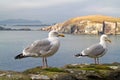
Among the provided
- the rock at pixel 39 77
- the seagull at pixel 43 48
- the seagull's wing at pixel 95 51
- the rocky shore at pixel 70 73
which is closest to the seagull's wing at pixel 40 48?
the seagull at pixel 43 48

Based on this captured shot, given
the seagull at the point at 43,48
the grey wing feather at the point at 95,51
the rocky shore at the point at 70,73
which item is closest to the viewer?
the rocky shore at the point at 70,73

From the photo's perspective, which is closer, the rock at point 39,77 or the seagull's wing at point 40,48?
the rock at point 39,77

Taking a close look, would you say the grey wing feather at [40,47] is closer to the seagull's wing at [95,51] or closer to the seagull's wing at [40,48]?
the seagull's wing at [40,48]

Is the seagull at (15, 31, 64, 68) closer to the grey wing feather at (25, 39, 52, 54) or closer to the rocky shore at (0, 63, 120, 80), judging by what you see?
the grey wing feather at (25, 39, 52, 54)

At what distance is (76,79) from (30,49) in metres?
2.16

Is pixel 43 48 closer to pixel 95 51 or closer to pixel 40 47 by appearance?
pixel 40 47

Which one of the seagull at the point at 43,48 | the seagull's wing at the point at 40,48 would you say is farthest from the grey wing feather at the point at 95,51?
the seagull's wing at the point at 40,48

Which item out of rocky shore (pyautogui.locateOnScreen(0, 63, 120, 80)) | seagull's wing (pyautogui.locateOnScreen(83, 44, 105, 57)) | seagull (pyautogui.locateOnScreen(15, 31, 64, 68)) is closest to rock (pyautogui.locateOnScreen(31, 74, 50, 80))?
rocky shore (pyautogui.locateOnScreen(0, 63, 120, 80))

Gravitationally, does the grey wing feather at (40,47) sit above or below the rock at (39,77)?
above

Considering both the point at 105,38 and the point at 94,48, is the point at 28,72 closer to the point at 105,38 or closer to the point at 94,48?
the point at 94,48

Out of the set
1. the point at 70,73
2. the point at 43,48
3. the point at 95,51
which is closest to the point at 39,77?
the point at 70,73

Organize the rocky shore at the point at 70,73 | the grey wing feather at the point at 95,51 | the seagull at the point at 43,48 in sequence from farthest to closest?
1. the grey wing feather at the point at 95,51
2. the seagull at the point at 43,48
3. the rocky shore at the point at 70,73

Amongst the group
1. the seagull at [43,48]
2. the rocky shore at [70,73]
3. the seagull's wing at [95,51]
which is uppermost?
the seagull at [43,48]

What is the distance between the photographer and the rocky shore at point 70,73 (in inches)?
442
